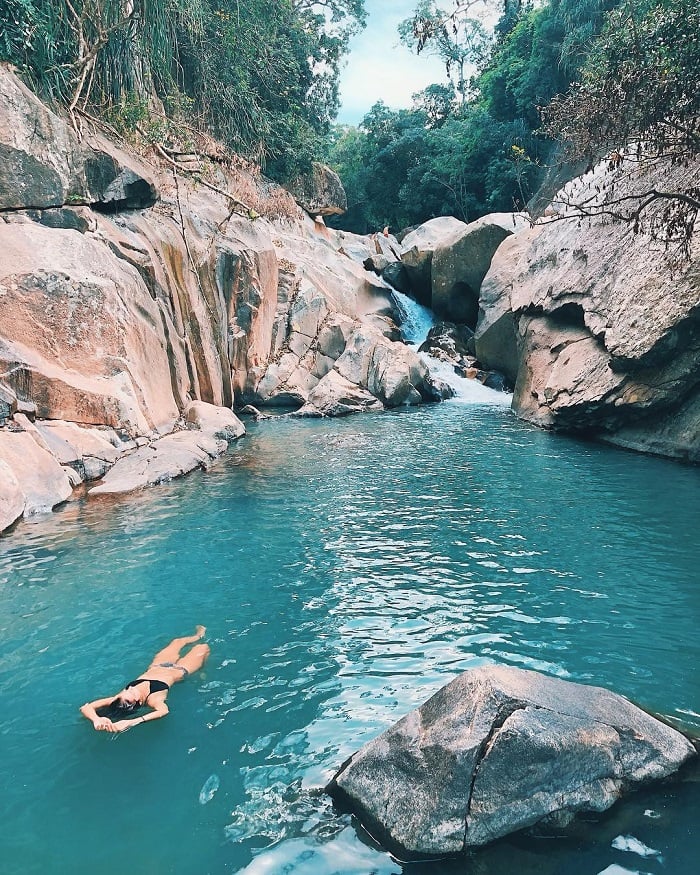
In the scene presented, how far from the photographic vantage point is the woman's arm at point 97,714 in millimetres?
4078

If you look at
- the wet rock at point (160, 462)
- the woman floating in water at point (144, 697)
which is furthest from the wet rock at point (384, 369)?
the woman floating in water at point (144, 697)

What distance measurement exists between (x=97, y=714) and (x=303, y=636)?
1.76 m

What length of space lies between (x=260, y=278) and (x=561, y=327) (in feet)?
29.9

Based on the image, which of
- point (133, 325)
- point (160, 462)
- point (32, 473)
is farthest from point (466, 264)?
Result: point (32, 473)

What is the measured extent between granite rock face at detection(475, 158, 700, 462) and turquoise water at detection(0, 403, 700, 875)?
5.58 feet

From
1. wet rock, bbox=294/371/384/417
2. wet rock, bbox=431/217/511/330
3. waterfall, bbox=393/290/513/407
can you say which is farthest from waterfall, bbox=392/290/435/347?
wet rock, bbox=294/371/384/417

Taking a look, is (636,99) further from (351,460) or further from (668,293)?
(351,460)

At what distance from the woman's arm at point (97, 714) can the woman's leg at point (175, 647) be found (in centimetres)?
53

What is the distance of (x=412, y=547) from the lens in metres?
7.40

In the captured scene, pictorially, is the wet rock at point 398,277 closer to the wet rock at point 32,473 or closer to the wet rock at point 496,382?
the wet rock at point 496,382

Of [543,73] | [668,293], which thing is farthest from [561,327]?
[543,73]

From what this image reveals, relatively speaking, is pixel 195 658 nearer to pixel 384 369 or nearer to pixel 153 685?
pixel 153 685

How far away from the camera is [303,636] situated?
5398mm

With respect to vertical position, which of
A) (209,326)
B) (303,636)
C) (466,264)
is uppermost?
(466,264)
